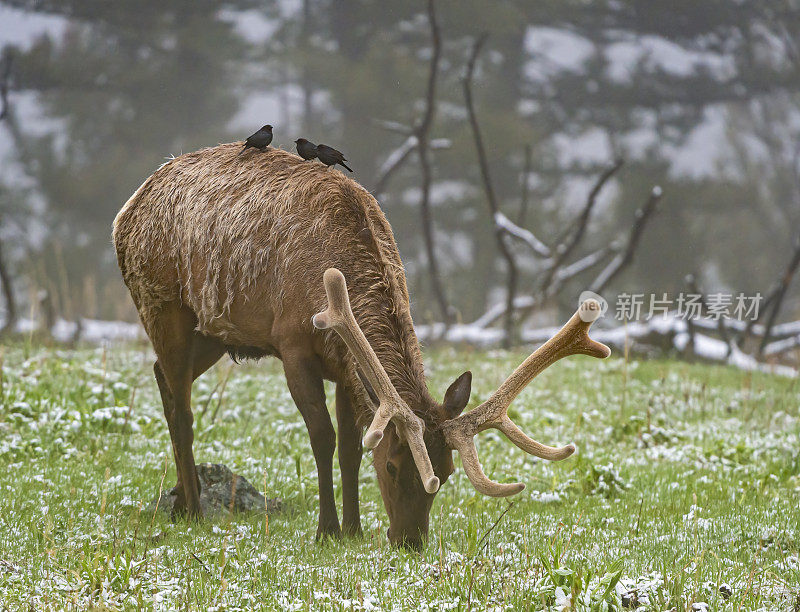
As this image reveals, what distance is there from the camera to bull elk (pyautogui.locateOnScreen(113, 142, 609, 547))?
14.5ft

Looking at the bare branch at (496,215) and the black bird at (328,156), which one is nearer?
the black bird at (328,156)

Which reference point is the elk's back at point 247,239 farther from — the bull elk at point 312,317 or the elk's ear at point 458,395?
the elk's ear at point 458,395

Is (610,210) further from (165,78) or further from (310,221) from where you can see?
(310,221)

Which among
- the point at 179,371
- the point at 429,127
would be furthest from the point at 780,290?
the point at 179,371

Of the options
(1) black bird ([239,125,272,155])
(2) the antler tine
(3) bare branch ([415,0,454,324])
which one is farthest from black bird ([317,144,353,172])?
(3) bare branch ([415,0,454,324])

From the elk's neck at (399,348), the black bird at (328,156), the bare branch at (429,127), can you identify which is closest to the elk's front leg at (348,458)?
the elk's neck at (399,348)

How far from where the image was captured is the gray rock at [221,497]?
562 cm

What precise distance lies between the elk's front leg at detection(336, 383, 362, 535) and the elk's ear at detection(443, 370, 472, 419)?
0.68 metres

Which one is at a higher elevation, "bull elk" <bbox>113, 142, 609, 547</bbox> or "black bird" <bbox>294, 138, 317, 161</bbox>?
"black bird" <bbox>294, 138, 317, 161</bbox>

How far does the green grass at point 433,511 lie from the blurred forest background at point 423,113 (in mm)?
16833

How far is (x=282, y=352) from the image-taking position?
4.96m

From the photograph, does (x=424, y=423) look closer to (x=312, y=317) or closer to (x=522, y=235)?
(x=312, y=317)

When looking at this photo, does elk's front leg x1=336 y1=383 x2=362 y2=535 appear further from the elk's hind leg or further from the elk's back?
the elk's hind leg

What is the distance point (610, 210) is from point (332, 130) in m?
8.58
